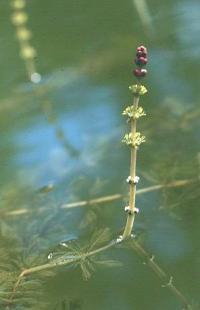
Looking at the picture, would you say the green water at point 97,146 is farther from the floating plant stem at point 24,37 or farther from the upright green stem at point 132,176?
the upright green stem at point 132,176

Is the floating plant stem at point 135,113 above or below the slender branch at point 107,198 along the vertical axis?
below

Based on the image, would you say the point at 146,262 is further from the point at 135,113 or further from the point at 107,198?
the point at 135,113

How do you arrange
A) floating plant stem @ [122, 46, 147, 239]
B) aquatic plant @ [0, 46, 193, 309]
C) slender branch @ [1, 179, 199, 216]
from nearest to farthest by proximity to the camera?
floating plant stem @ [122, 46, 147, 239]
aquatic plant @ [0, 46, 193, 309]
slender branch @ [1, 179, 199, 216]

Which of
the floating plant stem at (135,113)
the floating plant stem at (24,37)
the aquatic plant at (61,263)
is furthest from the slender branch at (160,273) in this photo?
the floating plant stem at (24,37)

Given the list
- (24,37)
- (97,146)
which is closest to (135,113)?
(97,146)

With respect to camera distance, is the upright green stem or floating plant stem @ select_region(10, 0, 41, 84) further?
floating plant stem @ select_region(10, 0, 41, 84)

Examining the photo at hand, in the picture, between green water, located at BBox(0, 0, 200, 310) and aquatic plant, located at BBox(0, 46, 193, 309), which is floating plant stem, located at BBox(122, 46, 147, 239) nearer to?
aquatic plant, located at BBox(0, 46, 193, 309)

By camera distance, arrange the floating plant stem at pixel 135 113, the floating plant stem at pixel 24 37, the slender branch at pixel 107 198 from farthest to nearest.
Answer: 1. the floating plant stem at pixel 24 37
2. the slender branch at pixel 107 198
3. the floating plant stem at pixel 135 113

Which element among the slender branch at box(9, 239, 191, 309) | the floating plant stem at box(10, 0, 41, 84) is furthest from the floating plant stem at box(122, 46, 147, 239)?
the floating plant stem at box(10, 0, 41, 84)

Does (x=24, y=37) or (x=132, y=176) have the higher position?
(x=24, y=37)
